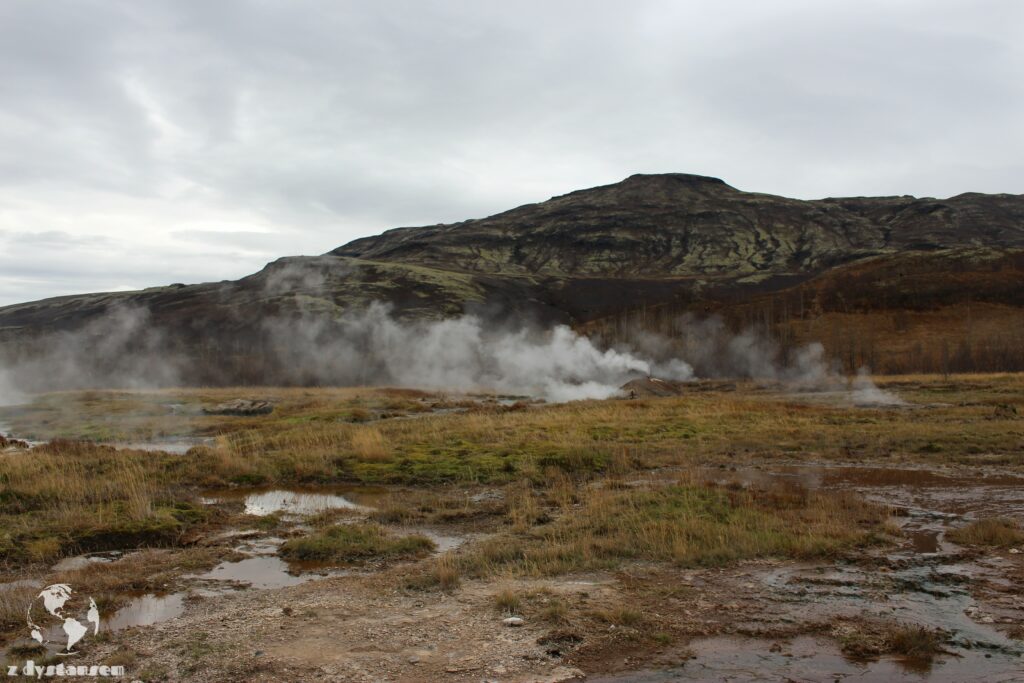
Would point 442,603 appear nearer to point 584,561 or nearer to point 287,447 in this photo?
point 584,561

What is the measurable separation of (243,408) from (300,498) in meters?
35.7

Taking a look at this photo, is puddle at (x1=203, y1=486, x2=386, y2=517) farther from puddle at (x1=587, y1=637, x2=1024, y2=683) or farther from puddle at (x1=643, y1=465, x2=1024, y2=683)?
puddle at (x1=587, y1=637, x2=1024, y2=683)

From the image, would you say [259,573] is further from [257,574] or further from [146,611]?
[146,611]

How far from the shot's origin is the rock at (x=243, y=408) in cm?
5147

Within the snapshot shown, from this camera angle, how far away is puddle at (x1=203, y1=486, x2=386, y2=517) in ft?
58.9

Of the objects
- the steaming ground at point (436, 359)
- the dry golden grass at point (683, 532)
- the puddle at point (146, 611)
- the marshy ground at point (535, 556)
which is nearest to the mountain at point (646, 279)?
the steaming ground at point (436, 359)

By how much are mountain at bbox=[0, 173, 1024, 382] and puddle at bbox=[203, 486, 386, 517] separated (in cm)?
6886

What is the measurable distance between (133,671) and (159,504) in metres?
9.87

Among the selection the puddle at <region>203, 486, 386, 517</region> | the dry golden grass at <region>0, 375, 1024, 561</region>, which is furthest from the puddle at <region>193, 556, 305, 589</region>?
the puddle at <region>203, 486, 386, 517</region>

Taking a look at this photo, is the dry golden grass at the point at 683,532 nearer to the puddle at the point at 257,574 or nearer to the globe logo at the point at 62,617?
the puddle at the point at 257,574

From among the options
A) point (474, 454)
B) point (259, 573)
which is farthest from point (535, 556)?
point (474, 454)

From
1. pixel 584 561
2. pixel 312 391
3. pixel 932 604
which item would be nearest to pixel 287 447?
pixel 584 561

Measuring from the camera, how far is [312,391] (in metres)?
70.7

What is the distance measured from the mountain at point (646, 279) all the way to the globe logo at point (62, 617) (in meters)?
77.6
